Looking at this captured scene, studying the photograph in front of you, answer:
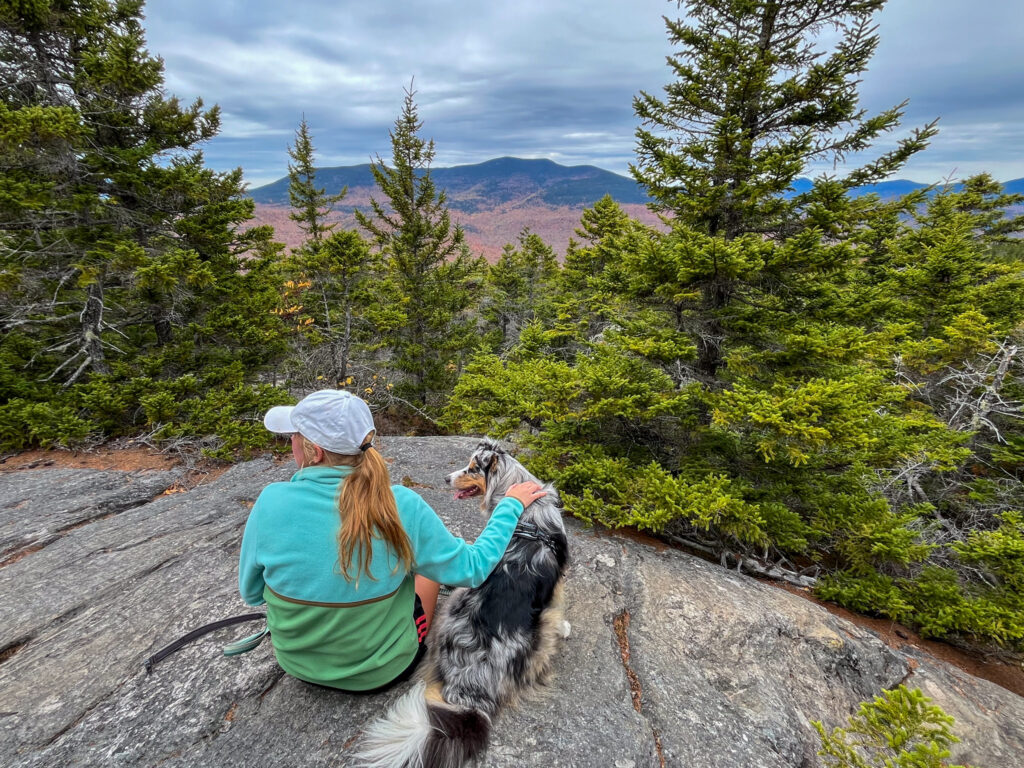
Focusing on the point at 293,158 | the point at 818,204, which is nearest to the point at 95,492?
the point at 818,204

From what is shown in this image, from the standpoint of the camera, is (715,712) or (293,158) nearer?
(715,712)

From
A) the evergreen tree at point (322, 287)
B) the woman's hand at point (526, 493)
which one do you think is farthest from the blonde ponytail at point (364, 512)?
the evergreen tree at point (322, 287)

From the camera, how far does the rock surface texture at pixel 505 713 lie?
238 centimetres

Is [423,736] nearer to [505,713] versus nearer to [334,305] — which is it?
[505,713]

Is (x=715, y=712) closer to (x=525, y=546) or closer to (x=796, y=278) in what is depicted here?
(x=525, y=546)

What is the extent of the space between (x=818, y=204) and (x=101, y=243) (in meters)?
12.4

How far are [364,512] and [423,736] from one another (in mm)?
1163

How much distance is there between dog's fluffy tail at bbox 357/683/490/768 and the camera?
6.26 ft

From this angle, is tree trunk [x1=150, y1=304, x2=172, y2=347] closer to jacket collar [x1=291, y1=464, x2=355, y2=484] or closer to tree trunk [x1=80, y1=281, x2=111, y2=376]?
tree trunk [x1=80, y1=281, x2=111, y2=376]

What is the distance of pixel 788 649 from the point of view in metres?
3.54

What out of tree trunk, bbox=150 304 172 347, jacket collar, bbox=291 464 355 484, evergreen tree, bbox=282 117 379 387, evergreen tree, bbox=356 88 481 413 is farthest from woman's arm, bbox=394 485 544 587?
evergreen tree, bbox=282 117 379 387

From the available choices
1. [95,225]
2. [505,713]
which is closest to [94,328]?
[95,225]

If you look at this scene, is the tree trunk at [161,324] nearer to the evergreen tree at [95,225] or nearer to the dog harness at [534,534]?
the evergreen tree at [95,225]

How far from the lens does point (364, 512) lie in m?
1.91
